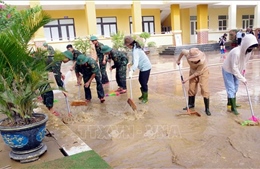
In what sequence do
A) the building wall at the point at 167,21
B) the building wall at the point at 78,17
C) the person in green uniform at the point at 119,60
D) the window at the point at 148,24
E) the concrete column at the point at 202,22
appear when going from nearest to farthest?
the person in green uniform at the point at 119,60 < the building wall at the point at 78,17 < the concrete column at the point at 202,22 < the window at the point at 148,24 < the building wall at the point at 167,21

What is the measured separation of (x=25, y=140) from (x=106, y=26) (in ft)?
58.7

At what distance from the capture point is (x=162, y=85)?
316 inches

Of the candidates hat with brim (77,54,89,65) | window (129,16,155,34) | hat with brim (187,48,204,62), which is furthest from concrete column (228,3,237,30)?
hat with brim (77,54,89,65)

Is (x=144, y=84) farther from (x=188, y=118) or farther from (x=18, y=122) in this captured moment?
(x=18, y=122)

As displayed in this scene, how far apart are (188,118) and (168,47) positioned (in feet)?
48.6

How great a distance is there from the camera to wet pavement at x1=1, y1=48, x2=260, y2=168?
3303 mm

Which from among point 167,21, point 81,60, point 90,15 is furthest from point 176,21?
point 81,60

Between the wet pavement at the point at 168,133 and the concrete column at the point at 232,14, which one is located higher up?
the concrete column at the point at 232,14

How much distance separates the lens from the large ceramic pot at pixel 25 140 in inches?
116

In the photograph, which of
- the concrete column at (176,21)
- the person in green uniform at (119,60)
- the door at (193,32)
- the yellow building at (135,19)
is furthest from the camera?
the door at (193,32)

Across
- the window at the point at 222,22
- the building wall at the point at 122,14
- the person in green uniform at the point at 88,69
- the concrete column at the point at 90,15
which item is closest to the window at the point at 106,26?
the building wall at the point at 122,14

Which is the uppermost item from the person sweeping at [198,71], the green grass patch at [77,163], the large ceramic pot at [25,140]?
the person sweeping at [198,71]

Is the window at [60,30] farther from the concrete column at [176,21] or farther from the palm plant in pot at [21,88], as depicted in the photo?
the palm plant in pot at [21,88]

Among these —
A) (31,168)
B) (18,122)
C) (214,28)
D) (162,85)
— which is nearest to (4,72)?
(18,122)
